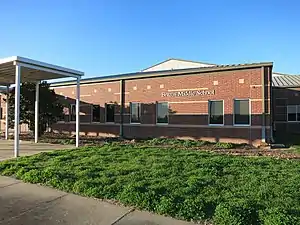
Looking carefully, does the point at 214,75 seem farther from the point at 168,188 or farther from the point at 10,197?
the point at 10,197

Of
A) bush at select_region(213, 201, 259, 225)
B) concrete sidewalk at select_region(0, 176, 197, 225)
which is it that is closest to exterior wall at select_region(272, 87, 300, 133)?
bush at select_region(213, 201, 259, 225)

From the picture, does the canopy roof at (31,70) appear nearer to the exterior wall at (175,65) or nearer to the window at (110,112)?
the window at (110,112)

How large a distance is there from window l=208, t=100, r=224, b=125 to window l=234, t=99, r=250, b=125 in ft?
2.87

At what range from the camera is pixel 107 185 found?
6414 mm

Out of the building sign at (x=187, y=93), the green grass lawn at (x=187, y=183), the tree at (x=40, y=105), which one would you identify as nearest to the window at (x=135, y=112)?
the building sign at (x=187, y=93)

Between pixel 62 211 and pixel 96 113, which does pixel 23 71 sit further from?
pixel 62 211

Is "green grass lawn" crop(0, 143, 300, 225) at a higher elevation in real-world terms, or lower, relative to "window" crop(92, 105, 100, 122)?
lower

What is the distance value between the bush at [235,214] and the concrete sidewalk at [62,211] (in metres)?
0.55

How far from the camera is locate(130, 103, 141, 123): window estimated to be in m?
21.6

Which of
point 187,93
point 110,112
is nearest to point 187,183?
point 187,93

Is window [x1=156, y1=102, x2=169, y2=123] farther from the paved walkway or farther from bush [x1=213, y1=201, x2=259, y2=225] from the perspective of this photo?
bush [x1=213, y1=201, x2=259, y2=225]

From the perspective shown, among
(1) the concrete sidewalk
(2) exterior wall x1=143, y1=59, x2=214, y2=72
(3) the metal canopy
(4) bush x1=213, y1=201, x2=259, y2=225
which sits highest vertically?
(2) exterior wall x1=143, y1=59, x2=214, y2=72

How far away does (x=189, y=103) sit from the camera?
62.8ft

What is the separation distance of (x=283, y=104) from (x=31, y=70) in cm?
2322
